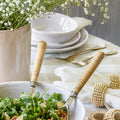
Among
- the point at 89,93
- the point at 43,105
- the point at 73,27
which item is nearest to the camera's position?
the point at 43,105

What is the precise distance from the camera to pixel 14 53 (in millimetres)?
817

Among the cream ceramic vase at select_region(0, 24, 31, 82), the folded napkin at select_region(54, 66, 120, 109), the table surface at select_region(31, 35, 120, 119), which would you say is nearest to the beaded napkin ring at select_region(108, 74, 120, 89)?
the folded napkin at select_region(54, 66, 120, 109)

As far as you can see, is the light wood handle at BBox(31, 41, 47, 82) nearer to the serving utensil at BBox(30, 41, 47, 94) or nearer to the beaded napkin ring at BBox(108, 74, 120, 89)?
the serving utensil at BBox(30, 41, 47, 94)

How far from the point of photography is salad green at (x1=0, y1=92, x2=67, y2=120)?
624mm

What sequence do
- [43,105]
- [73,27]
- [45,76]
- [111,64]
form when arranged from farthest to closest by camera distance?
1. [73,27]
2. [111,64]
3. [45,76]
4. [43,105]

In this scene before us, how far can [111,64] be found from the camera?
3.65 feet

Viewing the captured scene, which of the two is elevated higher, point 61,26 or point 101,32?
point 61,26

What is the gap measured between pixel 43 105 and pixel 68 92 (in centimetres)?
10

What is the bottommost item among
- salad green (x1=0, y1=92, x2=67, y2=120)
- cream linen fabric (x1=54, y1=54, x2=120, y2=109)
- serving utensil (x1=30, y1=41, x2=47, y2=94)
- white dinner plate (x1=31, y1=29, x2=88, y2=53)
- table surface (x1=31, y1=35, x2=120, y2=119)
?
table surface (x1=31, y1=35, x2=120, y2=119)

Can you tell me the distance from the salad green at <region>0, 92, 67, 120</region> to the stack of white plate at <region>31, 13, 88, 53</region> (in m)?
0.47

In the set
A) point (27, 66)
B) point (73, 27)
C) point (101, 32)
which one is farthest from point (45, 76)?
point (101, 32)

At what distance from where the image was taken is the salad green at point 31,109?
2.05ft

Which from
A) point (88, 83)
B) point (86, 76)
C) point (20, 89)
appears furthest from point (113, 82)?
point (20, 89)

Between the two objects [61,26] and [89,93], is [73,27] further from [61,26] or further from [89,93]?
[89,93]
